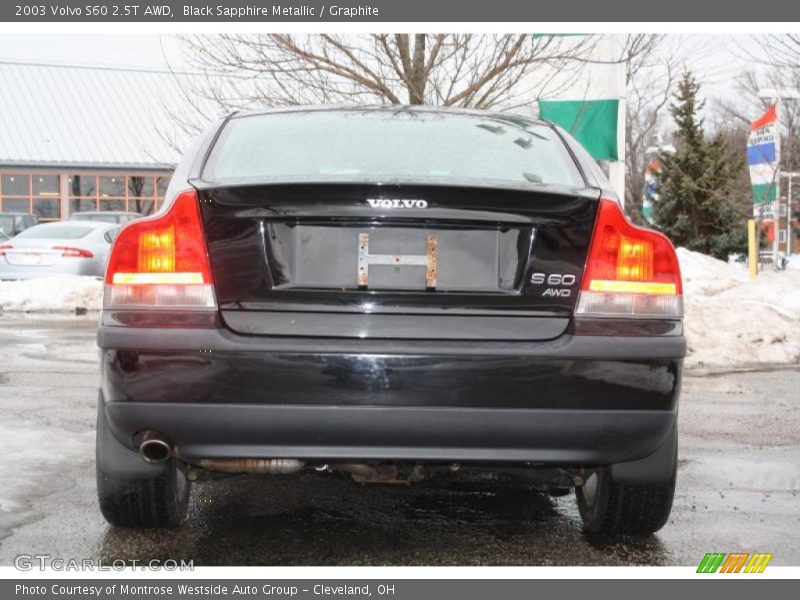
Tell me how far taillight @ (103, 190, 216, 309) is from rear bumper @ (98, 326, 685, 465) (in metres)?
0.11

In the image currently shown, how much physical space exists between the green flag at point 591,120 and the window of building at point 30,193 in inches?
1090

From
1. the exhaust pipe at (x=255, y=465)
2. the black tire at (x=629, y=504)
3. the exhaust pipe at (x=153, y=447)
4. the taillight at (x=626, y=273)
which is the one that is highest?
the taillight at (x=626, y=273)

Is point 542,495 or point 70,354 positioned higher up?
point 542,495

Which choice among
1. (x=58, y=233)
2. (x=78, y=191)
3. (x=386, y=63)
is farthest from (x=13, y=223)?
(x=386, y=63)

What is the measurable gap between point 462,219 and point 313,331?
58 centimetres

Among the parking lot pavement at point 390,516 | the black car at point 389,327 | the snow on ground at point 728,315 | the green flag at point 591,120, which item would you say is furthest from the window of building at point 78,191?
the black car at point 389,327

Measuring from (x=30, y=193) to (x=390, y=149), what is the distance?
36.8 meters

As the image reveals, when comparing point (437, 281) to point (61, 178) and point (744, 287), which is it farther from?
point (61, 178)

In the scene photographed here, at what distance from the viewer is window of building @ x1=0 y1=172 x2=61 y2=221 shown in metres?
37.5

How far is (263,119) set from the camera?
4074mm

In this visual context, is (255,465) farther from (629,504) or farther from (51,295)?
(51,295)

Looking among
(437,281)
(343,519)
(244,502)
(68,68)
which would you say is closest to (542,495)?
(343,519)

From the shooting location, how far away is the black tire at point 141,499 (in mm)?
3561

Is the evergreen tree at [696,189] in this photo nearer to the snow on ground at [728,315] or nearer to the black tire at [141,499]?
the snow on ground at [728,315]
